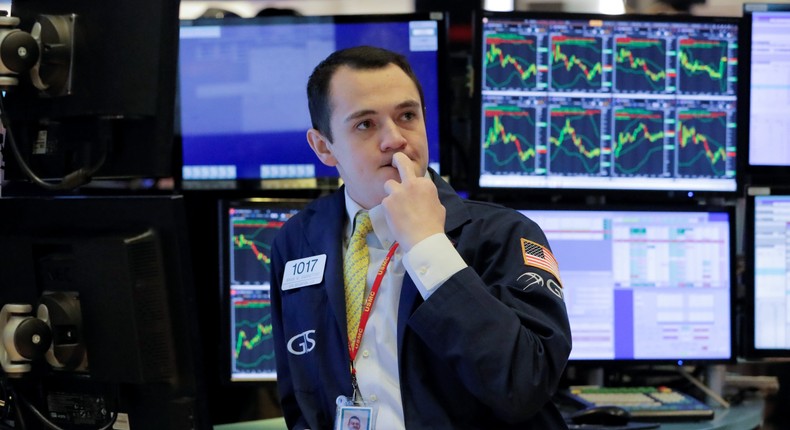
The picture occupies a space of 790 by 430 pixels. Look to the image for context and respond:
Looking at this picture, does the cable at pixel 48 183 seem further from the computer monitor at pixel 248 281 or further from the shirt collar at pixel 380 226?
the computer monitor at pixel 248 281

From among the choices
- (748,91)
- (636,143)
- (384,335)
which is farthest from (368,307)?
(748,91)

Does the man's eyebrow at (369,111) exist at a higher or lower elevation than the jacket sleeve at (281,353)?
higher

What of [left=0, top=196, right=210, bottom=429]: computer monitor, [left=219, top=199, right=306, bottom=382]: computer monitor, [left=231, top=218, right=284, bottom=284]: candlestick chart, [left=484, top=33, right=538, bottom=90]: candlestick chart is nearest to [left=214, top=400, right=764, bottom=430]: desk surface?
[left=219, top=199, right=306, bottom=382]: computer monitor

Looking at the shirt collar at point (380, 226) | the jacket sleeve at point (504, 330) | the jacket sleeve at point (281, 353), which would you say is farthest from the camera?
the jacket sleeve at point (281, 353)

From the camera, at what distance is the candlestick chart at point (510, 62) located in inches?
100

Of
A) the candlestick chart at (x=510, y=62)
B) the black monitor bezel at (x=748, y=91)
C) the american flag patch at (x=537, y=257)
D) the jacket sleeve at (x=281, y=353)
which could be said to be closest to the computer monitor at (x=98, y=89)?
the jacket sleeve at (x=281, y=353)

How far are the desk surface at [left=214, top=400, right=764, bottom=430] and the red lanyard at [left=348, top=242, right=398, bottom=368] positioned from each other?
33.0 inches

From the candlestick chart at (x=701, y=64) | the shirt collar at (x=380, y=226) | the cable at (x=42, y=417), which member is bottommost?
the cable at (x=42, y=417)

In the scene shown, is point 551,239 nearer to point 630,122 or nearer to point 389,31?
point 630,122

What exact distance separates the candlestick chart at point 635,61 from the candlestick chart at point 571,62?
0.07 metres

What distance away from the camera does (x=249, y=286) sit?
254 cm

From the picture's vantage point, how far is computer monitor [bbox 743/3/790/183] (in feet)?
8.48

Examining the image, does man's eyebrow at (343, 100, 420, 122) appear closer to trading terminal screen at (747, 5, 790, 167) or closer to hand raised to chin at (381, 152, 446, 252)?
hand raised to chin at (381, 152, 446, 252)

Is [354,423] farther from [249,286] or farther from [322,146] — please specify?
[249,286]
